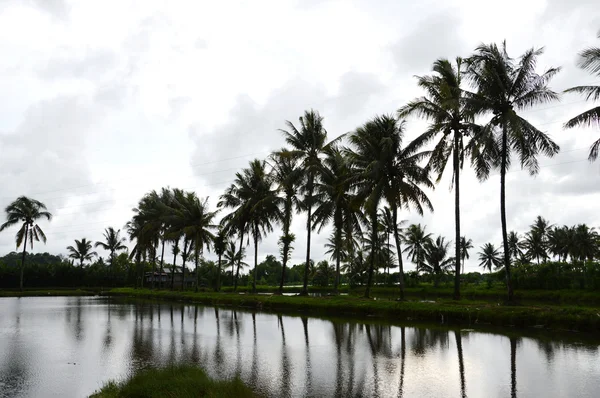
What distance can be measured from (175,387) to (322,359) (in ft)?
18.2

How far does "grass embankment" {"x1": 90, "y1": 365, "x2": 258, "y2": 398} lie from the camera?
7.95 metres

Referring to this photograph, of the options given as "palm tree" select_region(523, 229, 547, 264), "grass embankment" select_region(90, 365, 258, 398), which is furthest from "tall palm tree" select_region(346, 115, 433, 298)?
"palm tree" select_region(523, 229, 547, 264)

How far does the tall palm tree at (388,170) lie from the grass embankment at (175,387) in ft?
66.7

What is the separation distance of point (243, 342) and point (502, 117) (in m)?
15.9

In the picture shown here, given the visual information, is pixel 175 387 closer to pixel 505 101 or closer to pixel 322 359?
pixel 322 359

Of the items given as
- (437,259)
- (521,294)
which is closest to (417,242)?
(437,259)

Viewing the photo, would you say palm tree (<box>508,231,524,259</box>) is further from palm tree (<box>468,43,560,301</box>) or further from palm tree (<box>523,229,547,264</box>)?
palm tree (<box>468,43,560,301</box>)

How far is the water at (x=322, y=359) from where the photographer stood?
9.56 m

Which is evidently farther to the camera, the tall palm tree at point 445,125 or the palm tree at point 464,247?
the palm tree at point 464,247

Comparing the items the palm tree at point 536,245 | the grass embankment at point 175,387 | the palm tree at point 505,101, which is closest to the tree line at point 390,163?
the palm tree at point 505,101

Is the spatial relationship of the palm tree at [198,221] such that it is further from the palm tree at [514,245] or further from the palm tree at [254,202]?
the palm tree at [514,245]

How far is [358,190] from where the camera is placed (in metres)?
31.5

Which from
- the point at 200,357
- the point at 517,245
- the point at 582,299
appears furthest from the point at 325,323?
the point at 517,245

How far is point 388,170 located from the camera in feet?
95.5
